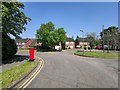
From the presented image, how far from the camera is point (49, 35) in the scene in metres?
72.5

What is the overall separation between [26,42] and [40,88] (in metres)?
124

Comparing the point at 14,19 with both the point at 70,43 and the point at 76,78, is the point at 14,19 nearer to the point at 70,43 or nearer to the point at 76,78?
the point at 76,78

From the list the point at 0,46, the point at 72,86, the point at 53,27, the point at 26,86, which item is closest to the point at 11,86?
the point at 26,86

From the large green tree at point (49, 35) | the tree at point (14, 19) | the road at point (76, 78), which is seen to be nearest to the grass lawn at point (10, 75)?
the road at point (76, 78)

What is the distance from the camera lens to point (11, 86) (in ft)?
29.8

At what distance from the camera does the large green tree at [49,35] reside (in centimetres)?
7225

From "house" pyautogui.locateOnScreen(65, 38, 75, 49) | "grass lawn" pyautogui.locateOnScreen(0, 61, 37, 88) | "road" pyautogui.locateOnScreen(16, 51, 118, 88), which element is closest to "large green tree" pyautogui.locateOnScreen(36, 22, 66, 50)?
"house" pyautogui.locateOnScreen(65, 38, 75, 49)

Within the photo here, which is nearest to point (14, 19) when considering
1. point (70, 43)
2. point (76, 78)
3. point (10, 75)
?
point (10, 75)

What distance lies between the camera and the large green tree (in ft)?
237

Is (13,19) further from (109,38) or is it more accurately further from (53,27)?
(109,38)

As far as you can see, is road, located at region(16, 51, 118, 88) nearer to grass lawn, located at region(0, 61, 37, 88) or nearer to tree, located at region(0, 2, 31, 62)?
grass lawn, located at region(0, 61, 37, 88)

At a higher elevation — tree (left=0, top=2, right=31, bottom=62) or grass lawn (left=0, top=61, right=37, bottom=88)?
tree (left=0, top=2, right=31, bottom=62)

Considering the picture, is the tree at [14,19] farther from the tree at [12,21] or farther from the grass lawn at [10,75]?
the grass lawn at [10,75]

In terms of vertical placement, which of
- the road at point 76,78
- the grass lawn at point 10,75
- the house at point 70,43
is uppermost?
the house at point 70,43
